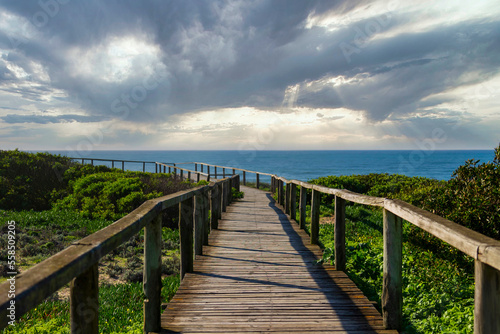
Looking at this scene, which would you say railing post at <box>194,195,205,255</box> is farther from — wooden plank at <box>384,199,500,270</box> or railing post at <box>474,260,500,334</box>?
railing post at <box>474,260,500,334</box>

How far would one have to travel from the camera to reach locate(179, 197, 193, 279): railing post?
4.05 m

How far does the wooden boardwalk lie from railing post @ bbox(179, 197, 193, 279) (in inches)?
5.7

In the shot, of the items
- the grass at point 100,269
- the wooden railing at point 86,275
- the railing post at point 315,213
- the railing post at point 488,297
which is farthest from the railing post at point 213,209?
the railing post at point 488,297

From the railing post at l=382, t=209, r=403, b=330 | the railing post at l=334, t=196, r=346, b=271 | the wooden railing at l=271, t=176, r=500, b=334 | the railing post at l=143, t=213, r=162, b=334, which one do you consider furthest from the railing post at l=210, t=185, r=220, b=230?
the railing post at l=382, t=209, r=403, b=330

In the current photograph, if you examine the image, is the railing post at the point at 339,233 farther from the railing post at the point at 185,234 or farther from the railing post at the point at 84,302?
the railing post at the point at 84,302

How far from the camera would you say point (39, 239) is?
26.8 ft

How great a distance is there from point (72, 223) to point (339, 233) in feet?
26.7

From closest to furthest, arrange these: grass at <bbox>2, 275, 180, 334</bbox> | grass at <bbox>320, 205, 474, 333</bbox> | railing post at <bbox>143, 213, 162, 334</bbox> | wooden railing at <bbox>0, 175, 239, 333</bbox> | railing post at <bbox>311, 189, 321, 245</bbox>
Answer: wooden railing at <bbox>0, 175, 239, 333</bbox>, railing post at <bbox>143, 213, 162, 334</bbox>, grass at <bbox>320, 205, 474, 333</bbox>, grass at <bbox>2, 275, 180, 334</bbox>, railing post at <bbox>311, 189, 321, 245</bbox>

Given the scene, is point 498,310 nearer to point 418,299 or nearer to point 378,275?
point 418,299

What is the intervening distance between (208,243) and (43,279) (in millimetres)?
5180

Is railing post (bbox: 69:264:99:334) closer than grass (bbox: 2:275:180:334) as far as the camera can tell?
Yes

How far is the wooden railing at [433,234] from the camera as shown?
176 cm

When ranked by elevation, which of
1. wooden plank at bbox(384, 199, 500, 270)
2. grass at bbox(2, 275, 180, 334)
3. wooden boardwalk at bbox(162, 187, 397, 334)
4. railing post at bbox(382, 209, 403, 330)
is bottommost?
grass at bbox(2, 275, 180, 334)

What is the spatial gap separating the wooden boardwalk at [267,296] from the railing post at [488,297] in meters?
1.37
